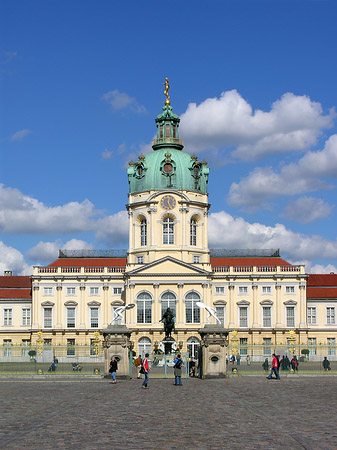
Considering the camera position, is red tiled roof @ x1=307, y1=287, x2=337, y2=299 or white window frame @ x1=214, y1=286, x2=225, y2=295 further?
red tiled roof @ x1=307, y1=287, x2=337, y2=299

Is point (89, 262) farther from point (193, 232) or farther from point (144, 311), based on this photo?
point (193, 232)

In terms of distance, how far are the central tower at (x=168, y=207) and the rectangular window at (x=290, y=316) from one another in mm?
10682

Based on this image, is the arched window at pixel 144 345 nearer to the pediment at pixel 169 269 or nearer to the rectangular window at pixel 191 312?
the rectangular window at pixel 191 312

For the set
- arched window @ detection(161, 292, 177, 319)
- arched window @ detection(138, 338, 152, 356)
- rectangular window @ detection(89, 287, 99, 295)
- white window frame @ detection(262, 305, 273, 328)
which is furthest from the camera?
rectangular window @ detection(89, 287, 99, 295)

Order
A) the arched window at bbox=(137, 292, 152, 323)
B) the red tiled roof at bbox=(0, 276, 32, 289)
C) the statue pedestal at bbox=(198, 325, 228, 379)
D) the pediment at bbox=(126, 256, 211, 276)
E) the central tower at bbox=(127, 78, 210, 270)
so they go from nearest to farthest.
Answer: the statue pedestal at bbox=(198, 325, 228, 379), the arched window at bbox=(137, 292, 152, 323), the pediment at bbox=(126, 256, 211, 276), the central tower at bbox=(127, 78, 210, 270), the red tiled roof at bbox=(0, 276, 32, 289)

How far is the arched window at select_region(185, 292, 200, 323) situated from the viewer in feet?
270

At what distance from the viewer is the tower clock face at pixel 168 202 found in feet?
279

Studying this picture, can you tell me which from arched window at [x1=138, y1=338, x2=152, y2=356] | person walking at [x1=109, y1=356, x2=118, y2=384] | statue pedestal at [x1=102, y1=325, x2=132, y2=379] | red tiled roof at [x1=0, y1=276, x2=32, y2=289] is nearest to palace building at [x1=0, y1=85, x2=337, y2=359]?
arched window at [x1=138, y1=338, x2=152, y2=356]

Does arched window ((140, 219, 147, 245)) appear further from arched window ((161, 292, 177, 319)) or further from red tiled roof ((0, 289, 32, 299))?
red tiled roof ((0, 289, 32, 299))

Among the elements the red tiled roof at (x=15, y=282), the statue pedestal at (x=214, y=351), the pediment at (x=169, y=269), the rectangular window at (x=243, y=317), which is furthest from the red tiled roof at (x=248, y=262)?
the statue pedestal at (x=214, y=351)

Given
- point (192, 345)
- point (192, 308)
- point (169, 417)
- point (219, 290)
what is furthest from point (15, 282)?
point (169, 417)

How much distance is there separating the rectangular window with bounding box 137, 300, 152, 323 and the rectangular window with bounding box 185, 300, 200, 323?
4056 mm

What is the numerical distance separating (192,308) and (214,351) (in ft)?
140

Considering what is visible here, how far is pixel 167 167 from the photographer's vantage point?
86.1 m
